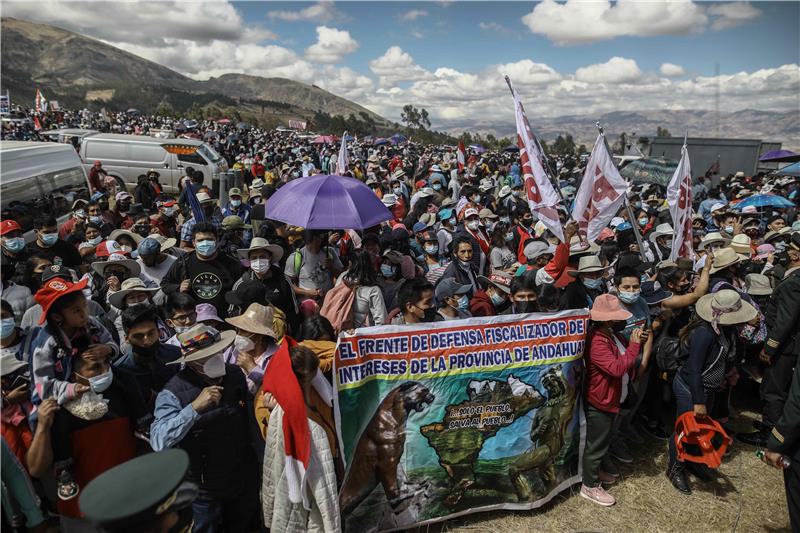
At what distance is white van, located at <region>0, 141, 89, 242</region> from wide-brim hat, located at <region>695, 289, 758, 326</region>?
8.78 m

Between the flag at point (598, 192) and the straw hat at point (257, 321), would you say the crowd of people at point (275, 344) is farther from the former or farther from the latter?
the flag at point (598, 192)

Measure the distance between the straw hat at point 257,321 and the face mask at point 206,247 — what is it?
1818mm

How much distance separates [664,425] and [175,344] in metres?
4.79

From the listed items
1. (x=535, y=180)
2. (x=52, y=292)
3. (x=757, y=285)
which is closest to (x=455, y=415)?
(x=52, y=292)

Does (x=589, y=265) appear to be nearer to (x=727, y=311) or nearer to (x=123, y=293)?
(x=727, y=311)

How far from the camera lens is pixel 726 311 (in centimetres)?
388

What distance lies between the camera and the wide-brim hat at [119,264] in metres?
4.78

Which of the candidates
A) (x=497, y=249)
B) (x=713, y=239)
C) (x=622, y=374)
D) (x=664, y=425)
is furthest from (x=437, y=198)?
(x=622, y=374)

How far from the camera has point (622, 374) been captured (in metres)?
3.63

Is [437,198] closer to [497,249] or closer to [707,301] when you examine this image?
[497,249]

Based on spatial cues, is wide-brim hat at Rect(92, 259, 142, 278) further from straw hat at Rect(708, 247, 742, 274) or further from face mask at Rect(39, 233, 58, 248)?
straw hat at Rect(708, 247, 742, 274)

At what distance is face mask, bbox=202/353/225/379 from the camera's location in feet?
9.01

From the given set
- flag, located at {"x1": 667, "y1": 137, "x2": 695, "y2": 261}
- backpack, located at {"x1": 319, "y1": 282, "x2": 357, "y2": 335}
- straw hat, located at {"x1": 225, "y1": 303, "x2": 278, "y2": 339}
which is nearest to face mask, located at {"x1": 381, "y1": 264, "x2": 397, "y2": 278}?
backpack, located at {"x1": 319, "y1": 282, "x2": 357, "y2": 335}

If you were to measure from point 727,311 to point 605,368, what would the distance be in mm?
1168
